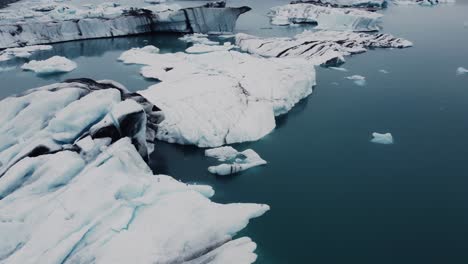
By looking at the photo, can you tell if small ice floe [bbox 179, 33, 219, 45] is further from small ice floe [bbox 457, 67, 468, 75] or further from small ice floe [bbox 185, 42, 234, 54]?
small ice floe [bbox 457, 67, 468, 75]

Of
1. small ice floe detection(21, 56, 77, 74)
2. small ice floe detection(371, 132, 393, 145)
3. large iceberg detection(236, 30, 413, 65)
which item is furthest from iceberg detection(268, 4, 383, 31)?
small ice floe detection(371, 132, 393, 145)

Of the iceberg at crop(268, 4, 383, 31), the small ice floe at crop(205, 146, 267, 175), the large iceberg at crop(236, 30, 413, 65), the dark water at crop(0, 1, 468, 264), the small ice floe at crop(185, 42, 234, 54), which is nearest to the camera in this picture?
the dark water at crop(0, 1, 468, 264)

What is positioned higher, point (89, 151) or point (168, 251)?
point (89, 151)

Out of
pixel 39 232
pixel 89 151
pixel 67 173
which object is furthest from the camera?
pixel 89 151

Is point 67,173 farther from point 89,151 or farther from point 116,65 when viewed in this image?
point 116,65

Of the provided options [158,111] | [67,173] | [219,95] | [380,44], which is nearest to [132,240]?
[67,173]

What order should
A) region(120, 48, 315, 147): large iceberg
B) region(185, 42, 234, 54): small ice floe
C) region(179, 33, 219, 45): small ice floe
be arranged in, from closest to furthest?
region(120, 48, 315, 147): large iceberg < region(185, 42, 234, 54): small ice floe < region(179, 33, 219, 45): small ice floe
